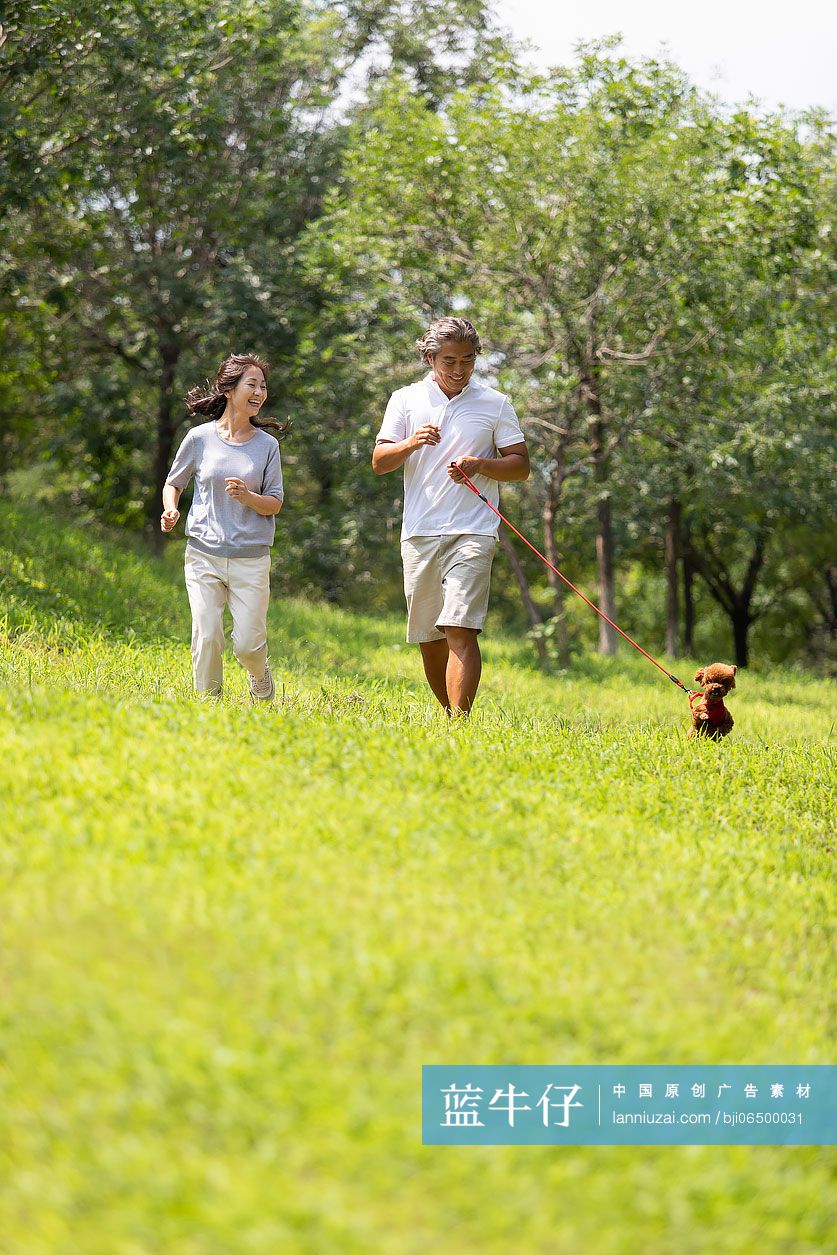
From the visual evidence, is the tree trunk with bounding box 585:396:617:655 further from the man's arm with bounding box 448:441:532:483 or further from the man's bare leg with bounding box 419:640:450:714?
the man's arm with bounding box 448:441:532:483

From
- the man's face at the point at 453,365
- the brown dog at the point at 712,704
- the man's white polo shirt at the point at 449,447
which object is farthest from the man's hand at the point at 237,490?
the brown dog at the point at 712,704

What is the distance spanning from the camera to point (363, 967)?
122 inches

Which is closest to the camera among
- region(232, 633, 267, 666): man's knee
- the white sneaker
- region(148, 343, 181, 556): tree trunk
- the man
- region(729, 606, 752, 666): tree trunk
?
the man

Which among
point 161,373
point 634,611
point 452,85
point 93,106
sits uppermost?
point 452,85

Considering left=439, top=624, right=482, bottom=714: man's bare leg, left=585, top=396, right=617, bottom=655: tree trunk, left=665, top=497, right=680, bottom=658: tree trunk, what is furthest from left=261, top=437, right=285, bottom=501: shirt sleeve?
left=665, top=497, right=680, bottom=658: tree trunk

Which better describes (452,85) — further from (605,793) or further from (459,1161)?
(459,1161)

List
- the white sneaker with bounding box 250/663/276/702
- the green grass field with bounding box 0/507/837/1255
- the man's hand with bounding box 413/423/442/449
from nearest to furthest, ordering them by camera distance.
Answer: the green grass field with bounding box 0/507/837/1255 → the man's hand with bounding box 413/423/442/449 → the white sneaker with bounding box 250/663/276/702

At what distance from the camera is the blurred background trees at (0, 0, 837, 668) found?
489 inches

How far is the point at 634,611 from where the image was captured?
3406cm

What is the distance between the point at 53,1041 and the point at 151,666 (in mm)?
5088

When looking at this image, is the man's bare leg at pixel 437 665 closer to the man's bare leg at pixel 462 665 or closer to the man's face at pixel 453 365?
the man's bare leg at pixel 462 665

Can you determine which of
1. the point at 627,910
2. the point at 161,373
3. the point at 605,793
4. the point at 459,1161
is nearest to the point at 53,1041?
the point at 459,1161

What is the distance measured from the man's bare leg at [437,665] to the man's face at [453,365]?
4.64 ft

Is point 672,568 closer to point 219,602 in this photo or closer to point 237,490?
point 219,602
